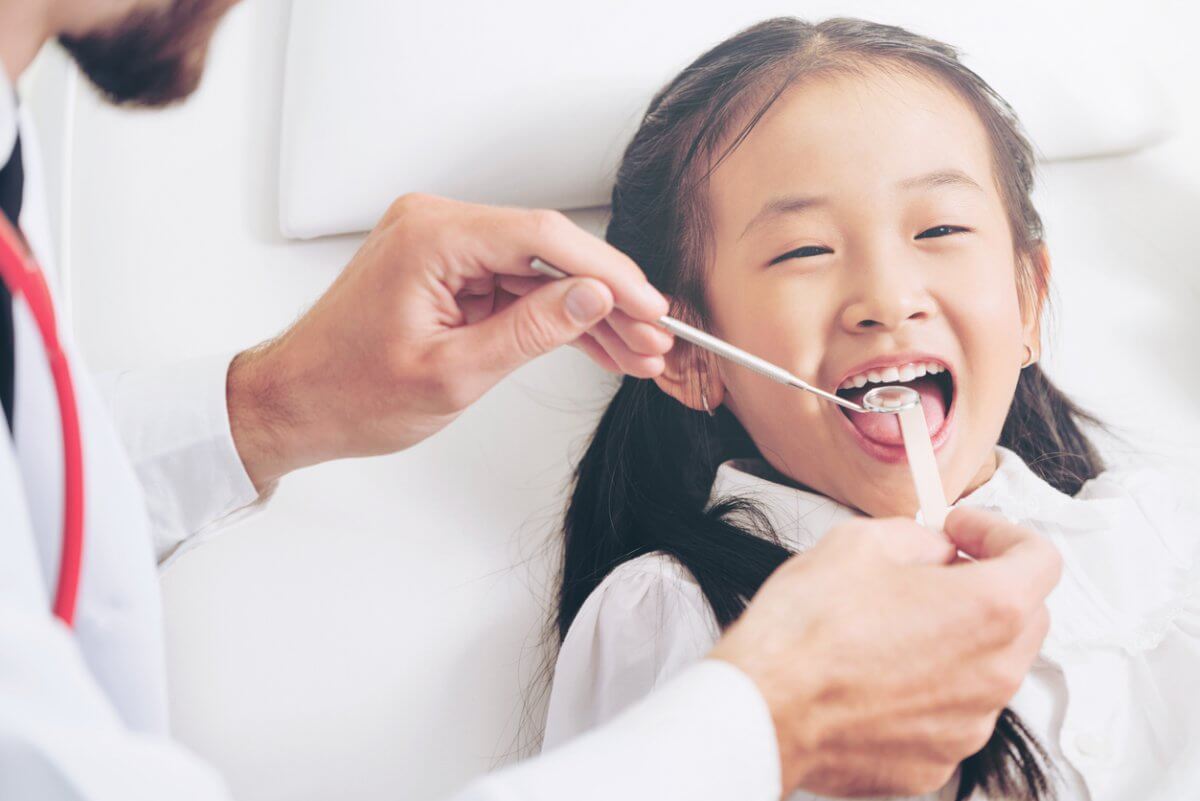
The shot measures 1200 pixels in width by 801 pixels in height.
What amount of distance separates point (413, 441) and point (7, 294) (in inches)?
15.2

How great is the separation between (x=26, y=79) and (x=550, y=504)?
994mm

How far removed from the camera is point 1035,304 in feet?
3.72

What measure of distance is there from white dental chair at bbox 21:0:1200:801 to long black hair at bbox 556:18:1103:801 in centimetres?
7

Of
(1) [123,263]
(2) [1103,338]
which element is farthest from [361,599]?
(2) [1103,338]

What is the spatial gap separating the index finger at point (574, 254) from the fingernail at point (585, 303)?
14mm

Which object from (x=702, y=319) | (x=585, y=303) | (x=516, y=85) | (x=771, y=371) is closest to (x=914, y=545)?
(x=771, y=371)

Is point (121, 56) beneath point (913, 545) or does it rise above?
above

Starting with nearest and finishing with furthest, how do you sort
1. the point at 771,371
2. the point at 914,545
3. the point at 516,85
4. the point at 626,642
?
the point at 914,545 < the point at 771,371 < the point at 626,642 < the point at 516,85

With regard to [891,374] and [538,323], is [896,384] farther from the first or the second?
[538,323]

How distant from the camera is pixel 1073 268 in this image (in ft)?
4.42

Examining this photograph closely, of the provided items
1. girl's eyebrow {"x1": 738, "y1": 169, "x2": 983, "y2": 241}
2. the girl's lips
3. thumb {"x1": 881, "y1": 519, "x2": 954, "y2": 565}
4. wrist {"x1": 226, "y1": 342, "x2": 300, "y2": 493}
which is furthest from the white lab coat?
girl's eyebrow {"x1": 738, "y1": 169, "x2": 983, "y2": 241}

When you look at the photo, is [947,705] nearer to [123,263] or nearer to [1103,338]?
[1103,338]

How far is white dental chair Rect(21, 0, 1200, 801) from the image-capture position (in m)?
1.10

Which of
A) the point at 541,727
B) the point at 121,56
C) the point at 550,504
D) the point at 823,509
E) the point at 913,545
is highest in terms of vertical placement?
the point at 121,56
